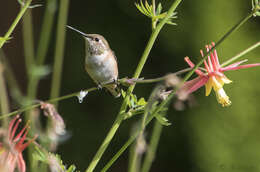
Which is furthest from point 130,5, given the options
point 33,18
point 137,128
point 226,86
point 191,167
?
point 137,128

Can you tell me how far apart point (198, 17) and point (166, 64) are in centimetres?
74

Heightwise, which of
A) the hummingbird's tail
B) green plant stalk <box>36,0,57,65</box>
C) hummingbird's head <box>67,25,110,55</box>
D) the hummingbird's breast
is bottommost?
green plant stalk <box>36,0,57,65</box>

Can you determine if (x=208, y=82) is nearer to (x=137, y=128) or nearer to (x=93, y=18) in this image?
(x=137, y=128)

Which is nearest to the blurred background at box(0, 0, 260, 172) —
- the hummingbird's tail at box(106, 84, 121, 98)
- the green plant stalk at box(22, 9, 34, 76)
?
the hummingbird's tail at box(106, 84, 121, 98)

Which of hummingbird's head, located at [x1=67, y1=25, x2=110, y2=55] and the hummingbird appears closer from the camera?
the hummingbird

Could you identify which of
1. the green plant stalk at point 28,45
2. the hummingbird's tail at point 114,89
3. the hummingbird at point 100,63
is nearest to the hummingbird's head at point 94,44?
the hummingbird at point 100,63

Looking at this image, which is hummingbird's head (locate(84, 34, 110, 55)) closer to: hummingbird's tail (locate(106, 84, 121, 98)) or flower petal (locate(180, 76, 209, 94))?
hummingbird's tail (locate(106, 84, 121, 98))

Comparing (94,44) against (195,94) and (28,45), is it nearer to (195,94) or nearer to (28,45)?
(28,45)

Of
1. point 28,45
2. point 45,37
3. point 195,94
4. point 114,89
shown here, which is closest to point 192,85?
point 45,37

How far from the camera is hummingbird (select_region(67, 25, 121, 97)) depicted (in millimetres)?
3348

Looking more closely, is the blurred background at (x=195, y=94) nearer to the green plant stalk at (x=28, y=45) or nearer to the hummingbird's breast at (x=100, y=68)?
the hummingbird's breast at (x=100, y=68)

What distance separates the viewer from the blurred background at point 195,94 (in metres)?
5.21

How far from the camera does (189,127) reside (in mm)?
5445

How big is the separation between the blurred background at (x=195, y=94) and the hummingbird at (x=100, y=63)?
175 cm
